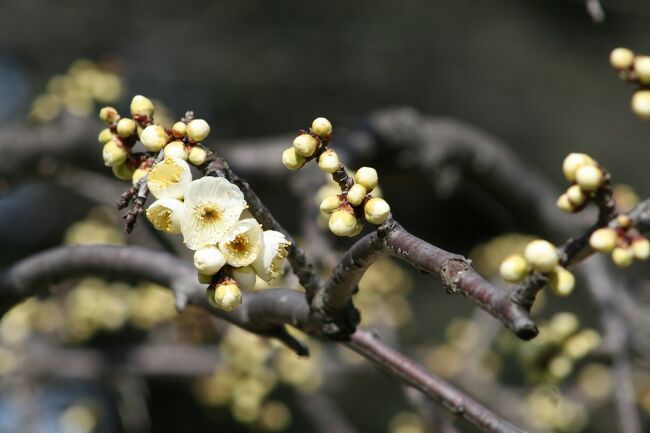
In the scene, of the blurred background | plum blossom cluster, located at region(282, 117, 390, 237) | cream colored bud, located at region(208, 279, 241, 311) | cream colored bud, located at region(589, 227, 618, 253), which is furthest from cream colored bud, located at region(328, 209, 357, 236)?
the blurred background

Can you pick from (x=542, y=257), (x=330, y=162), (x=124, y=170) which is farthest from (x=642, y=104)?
(x=124, y=170)

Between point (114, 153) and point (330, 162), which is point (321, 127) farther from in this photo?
point (114, 153)

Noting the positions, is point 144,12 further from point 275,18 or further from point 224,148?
point 224,148

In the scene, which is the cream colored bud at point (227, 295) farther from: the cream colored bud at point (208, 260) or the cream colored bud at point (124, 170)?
the cream colored bud at point (124, 170)

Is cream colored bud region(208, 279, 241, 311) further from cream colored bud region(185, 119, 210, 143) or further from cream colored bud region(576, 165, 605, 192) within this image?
cream colored bud region(576, 165, 605, 192)

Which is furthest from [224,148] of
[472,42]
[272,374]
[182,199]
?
[472,42]

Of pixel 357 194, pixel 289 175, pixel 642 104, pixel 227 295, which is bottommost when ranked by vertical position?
pixel 289 175
